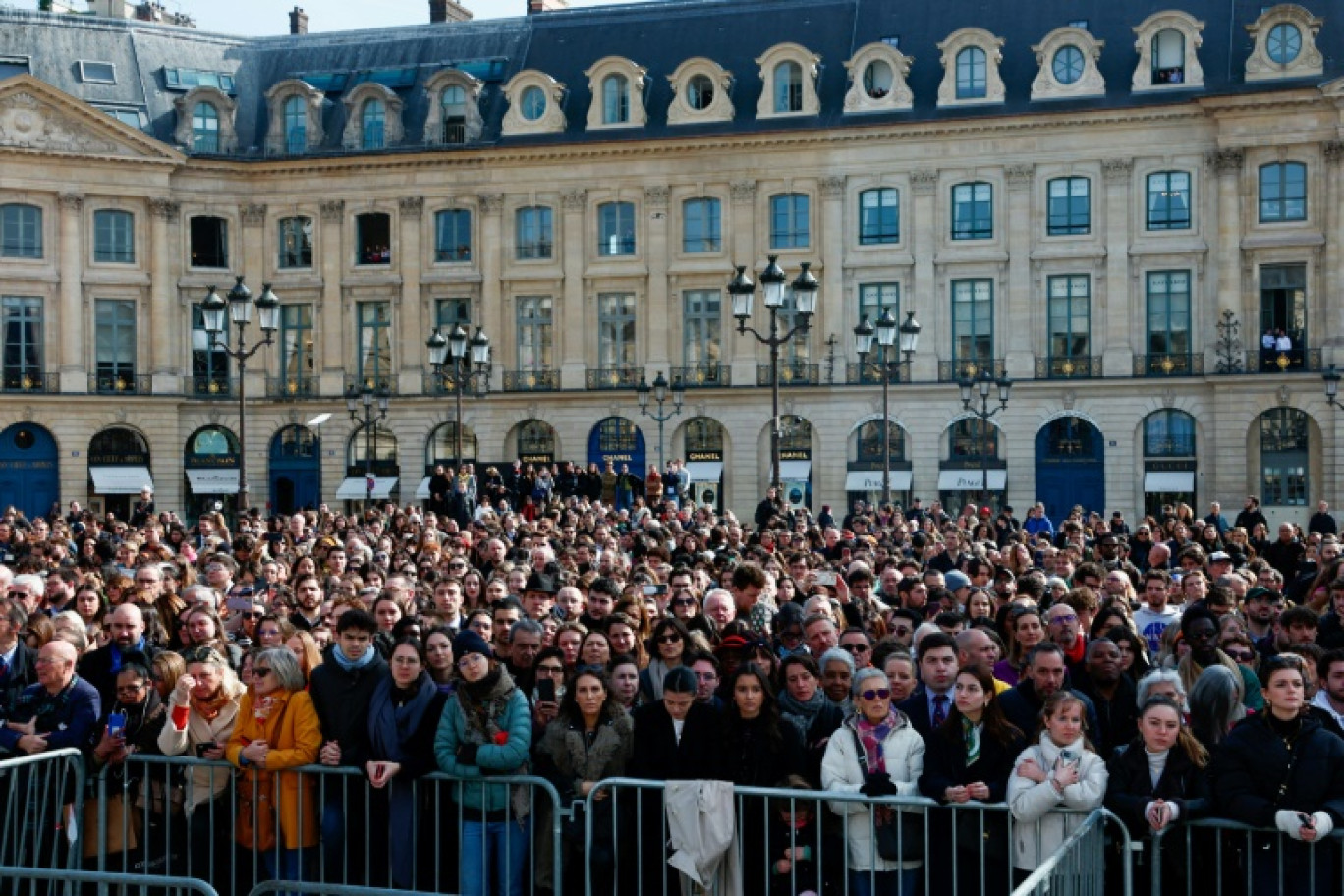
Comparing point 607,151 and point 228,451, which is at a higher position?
point 607,151

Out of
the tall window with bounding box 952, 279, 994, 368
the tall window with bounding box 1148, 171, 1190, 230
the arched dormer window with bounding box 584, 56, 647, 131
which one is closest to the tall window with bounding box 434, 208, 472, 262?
the arched dormer window with bounding box 584, 56, 647, 131

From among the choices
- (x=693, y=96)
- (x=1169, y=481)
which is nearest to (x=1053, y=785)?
(x=1169, y=481)

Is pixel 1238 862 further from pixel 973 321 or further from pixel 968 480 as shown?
pixel 973 321

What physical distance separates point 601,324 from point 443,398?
18.7 ft

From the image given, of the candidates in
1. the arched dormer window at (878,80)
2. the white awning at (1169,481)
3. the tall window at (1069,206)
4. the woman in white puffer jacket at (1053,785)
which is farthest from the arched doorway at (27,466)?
the woman in white puffer jacket at (1053,785)

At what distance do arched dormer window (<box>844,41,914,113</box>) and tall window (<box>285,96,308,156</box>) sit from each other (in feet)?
60.8

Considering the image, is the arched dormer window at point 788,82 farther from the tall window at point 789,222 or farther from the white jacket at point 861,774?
the white jacket at point 861,774

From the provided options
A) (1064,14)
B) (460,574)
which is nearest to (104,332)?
(1064,14)

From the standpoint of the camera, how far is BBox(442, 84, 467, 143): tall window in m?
57.3

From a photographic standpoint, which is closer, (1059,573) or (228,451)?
(1059,573)

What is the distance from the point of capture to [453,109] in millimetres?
57531

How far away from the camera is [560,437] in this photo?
184ft

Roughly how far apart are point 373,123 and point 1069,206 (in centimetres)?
2311

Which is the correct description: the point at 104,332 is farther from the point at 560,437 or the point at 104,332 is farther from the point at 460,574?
the point at 460,574
